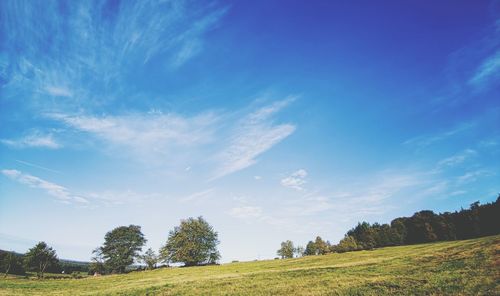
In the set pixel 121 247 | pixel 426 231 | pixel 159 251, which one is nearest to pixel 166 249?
pixel 159 251

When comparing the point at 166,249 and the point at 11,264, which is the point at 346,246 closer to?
the point at 166,249

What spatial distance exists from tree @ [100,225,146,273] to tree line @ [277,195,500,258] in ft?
201

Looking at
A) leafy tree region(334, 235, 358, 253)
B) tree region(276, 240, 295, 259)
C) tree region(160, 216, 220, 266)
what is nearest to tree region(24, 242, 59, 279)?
tree region(160, 216, 220, 266)

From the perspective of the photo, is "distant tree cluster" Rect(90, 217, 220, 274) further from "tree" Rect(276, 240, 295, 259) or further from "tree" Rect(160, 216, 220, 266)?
"tree" Rect(276, 240, 295, 259)

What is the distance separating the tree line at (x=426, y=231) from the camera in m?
93.9

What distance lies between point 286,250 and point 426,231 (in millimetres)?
60310

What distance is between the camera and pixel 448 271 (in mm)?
15742

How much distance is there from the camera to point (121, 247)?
295ft

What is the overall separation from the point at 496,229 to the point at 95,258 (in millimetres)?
136043

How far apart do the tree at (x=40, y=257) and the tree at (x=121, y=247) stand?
1676cm

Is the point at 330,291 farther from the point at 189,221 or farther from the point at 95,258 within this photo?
the point at 95,258

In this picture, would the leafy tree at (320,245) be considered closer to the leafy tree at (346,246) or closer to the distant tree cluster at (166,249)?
the leafy tree at (346,246)

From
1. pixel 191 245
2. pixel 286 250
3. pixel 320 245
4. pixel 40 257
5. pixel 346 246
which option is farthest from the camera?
pixel 286 250

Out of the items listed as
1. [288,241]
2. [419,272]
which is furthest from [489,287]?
[288,241]
